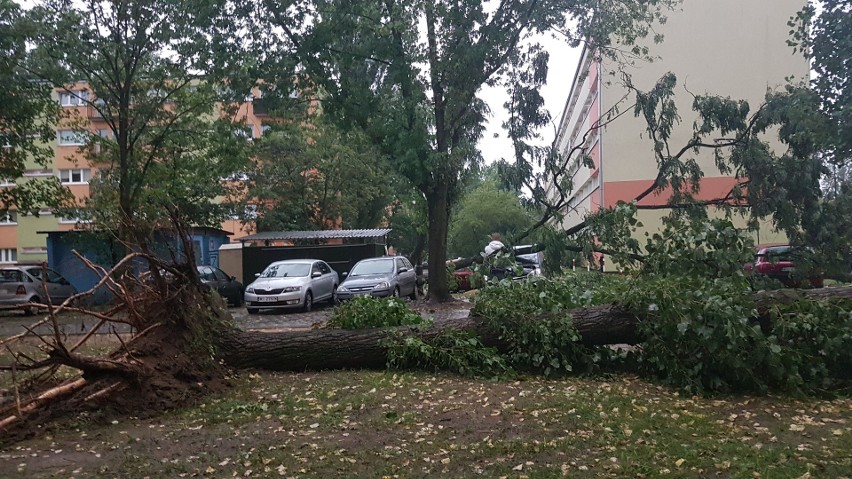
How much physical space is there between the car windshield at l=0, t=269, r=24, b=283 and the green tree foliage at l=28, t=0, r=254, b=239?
114 inches

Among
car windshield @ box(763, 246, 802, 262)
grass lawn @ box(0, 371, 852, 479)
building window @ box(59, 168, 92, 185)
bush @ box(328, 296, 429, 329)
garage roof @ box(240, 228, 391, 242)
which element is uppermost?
building window @ box(59, 168, 92, 185)

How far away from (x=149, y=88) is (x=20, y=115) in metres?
3.32

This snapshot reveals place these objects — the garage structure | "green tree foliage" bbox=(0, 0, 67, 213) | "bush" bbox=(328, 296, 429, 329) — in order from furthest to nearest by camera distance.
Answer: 1. the garage structure
2. "green tree foliage" bbox=(0, 0, 67, 213)
3. "bush" bbox=(328, 296, 429, 329)

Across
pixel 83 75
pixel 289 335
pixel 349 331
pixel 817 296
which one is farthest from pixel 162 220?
pixel 83 75

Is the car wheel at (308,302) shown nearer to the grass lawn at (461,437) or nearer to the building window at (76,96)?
the building window at (76,96)

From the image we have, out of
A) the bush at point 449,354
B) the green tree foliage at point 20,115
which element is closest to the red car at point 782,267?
the bush at point 449,354

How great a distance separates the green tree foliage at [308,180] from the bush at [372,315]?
22.1m

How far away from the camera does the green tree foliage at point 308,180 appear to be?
102 feet

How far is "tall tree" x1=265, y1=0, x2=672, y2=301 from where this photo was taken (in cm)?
1481

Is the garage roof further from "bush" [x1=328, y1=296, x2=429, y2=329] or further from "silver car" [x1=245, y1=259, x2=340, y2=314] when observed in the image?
"bush" [x1=328, y1=296, x2=429, y2=329]

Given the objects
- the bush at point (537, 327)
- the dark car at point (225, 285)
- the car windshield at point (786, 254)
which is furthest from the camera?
the dark car at point (225, 285)

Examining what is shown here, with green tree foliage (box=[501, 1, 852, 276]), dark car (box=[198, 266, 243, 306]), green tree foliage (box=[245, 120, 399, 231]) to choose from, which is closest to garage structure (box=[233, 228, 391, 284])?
dark car (box=[198, 266, 243, 306])

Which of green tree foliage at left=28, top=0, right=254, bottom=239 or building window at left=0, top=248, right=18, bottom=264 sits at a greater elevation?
green tree foliage at left=28, top=0, right=254, bottom=239

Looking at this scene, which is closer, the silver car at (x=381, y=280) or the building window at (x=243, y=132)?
the silver car at (x=381, y=280)
